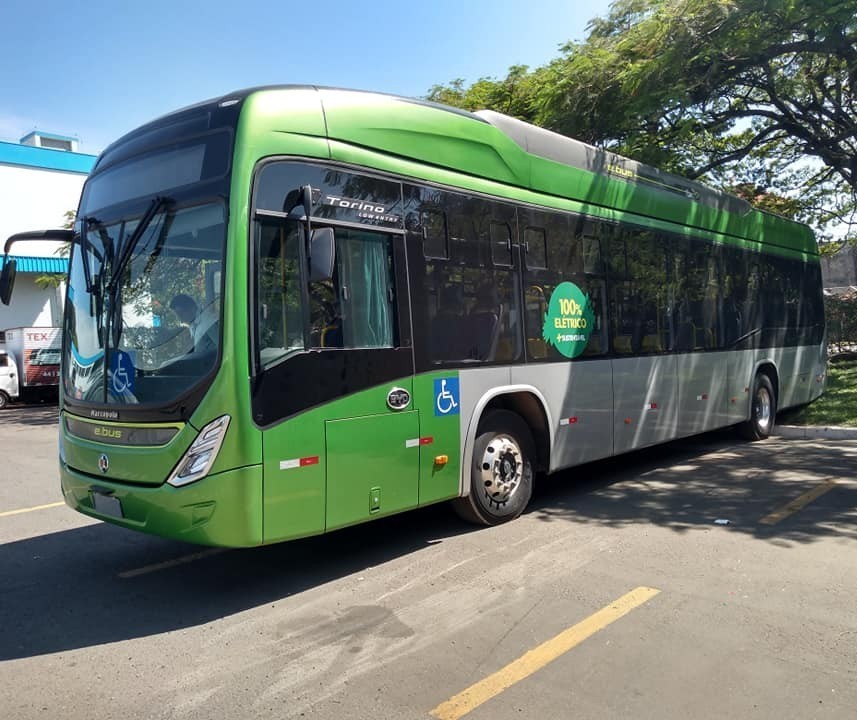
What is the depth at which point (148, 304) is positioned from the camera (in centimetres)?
507

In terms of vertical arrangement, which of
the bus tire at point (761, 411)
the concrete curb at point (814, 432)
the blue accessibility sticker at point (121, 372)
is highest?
the blue accessibility sticker at point (121, 372)

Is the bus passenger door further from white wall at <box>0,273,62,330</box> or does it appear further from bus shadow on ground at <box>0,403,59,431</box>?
white wall at <box>0,273,62,330</box>

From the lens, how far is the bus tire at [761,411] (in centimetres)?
1117

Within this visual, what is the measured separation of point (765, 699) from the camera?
3.49 metres

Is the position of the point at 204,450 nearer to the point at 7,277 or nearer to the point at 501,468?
the point at 7,277

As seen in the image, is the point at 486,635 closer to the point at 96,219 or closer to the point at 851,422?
the point at 96,219

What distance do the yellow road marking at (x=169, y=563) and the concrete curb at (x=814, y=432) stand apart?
9591 mm

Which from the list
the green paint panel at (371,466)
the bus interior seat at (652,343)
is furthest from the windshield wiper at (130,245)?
the bus interior seat at (652,343)

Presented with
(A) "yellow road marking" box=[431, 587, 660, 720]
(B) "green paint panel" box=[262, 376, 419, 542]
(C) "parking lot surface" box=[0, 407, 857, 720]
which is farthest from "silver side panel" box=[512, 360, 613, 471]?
(A) "yellow road marking" box=[431, 587, 660, 720]

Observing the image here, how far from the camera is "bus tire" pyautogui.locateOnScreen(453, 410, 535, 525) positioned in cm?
639

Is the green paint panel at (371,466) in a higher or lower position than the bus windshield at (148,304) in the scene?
lower

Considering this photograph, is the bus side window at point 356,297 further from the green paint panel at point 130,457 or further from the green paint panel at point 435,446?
the green paint panel at point 130,457

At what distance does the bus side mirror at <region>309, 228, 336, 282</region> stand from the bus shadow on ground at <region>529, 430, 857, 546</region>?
11.6 feet

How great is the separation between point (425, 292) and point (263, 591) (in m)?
2.57
